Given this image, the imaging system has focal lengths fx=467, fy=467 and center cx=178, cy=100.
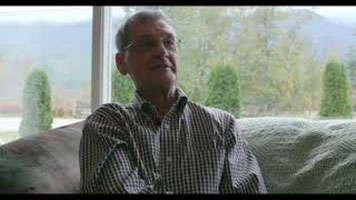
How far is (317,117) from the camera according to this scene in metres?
2.24

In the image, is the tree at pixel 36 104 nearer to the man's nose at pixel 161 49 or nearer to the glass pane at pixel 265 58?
the glass pane at pixel 265 58

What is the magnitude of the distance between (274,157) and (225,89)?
0.75m

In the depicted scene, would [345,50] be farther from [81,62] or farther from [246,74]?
[81,62]

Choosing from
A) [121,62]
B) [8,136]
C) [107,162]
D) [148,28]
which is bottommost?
[8,136]

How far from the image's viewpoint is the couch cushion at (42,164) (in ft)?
4.13

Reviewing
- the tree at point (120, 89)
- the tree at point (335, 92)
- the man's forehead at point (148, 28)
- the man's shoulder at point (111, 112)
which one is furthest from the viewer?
the tree at point (120, 89)

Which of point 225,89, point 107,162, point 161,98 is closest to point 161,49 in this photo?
point 161,98

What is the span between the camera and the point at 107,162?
4.24 feet

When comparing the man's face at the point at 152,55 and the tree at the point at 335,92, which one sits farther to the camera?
the tree at the point at 335,92

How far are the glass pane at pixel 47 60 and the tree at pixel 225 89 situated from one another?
0.65 m

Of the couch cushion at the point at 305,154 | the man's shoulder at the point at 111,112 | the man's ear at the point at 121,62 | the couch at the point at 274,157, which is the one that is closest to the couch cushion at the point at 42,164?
the couch at the point at 274,157

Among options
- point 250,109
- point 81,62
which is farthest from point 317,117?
point 81,62

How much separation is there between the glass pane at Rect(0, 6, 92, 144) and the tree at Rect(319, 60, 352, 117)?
3.90 feet

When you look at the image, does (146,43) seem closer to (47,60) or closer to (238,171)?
(238,171)
